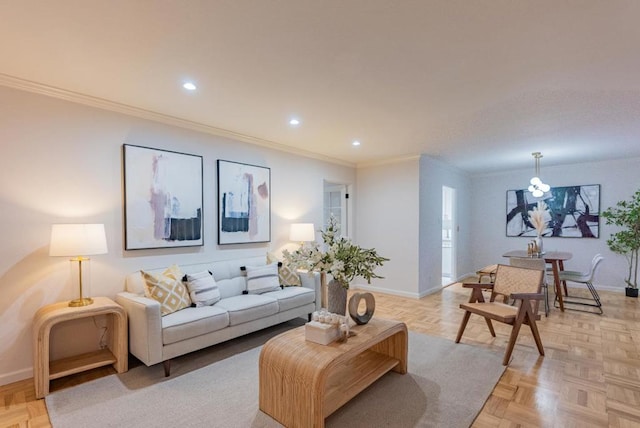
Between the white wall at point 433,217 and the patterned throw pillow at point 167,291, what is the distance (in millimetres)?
3582

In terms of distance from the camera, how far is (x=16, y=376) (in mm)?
2441

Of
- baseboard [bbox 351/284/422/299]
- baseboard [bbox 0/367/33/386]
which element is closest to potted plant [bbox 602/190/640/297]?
baseboard [bbox 351/284/422/299]

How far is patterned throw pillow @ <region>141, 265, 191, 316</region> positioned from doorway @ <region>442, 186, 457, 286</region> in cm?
480

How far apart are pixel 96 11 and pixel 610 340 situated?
5.01 meters

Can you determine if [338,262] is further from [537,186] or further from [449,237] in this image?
[449,237]

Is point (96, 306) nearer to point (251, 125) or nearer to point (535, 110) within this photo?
point (251, 125)

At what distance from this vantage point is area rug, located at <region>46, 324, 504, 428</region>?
1978 millimetres

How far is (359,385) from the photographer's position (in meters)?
2.16

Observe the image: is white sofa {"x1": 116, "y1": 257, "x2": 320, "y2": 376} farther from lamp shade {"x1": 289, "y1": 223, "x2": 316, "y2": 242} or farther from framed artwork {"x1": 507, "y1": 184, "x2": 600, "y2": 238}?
framed artwork {"x1": 507, "y1": 184, "x2": 600, "y2": 238}

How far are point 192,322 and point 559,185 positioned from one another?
→ 661cm

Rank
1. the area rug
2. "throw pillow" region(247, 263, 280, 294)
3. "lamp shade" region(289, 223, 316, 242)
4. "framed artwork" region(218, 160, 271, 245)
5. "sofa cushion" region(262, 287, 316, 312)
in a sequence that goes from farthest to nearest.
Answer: "lamp shade" region(289, 223, 316, 242) → "framed artwork" region(218, 160, 271, 245) → "throw pillow" region(247, 263, 280, 294) → "sofa cushion" region(262, 287, 316, 312) → the area rug

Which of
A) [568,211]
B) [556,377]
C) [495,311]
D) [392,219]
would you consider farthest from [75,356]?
[568,211]

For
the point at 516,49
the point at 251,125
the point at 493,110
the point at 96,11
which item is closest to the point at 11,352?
the point at 96,11

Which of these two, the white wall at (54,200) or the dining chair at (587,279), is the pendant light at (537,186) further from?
the white wall at (54,200)
